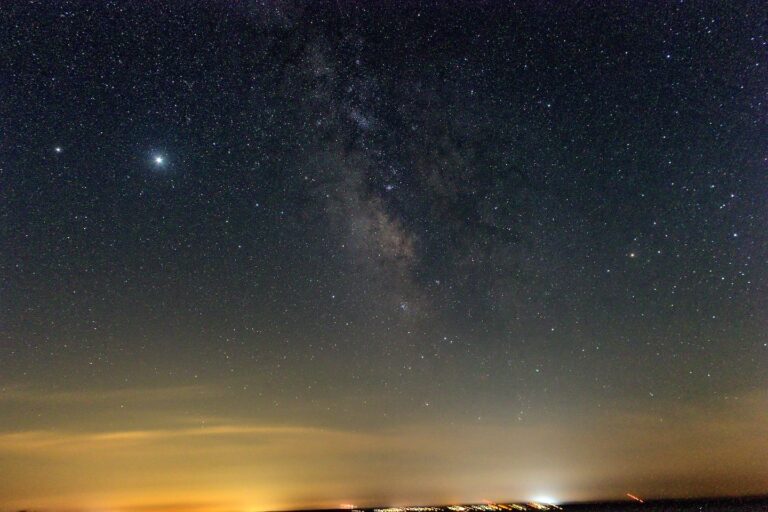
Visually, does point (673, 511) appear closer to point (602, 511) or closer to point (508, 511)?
point (602, 511)

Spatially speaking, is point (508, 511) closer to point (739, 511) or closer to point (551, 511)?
point (551, 511)

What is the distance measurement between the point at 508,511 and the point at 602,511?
25.4 m

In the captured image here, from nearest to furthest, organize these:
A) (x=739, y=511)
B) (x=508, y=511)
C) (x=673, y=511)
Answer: (x=739, y=511), (x=673, y=511), (x=508, y=511)

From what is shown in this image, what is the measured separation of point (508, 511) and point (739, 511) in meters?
65.8

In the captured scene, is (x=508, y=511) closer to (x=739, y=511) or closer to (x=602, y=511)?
(x=602, y=511)

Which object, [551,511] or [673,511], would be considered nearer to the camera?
[673,511]

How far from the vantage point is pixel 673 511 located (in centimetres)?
18438

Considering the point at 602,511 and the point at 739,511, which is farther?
the point at 602,511

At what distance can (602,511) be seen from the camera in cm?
18962

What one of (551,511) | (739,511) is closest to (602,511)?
(551,511)

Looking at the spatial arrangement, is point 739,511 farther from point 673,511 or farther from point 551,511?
point 551,511

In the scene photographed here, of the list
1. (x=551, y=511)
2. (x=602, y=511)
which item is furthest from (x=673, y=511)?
(x=551, y=511)

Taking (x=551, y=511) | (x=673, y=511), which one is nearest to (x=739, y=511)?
(x=673, y=511)

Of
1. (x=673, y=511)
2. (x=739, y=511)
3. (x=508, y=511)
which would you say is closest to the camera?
(x=739, y=511)
